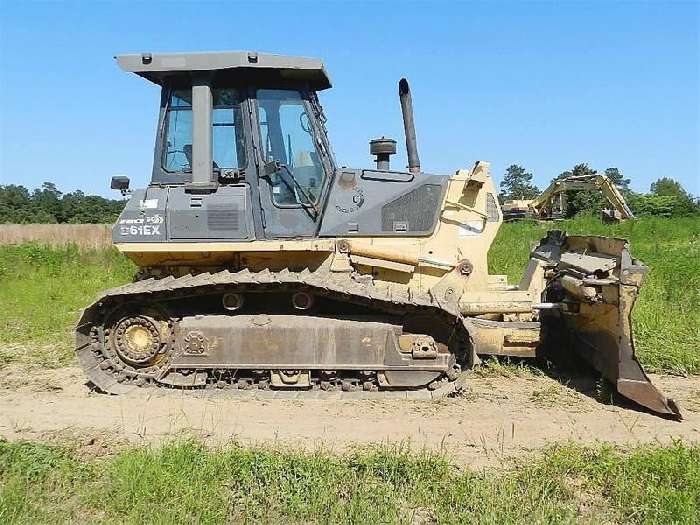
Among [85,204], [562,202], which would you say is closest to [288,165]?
[562,202]

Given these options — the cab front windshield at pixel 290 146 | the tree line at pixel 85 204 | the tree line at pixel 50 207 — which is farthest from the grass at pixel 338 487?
the tree line at pixel 50 207

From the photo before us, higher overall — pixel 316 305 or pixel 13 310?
pixel 316 305

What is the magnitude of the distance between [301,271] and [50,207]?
60123mm

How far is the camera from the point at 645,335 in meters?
8.40

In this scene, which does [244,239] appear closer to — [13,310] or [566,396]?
[566,396]

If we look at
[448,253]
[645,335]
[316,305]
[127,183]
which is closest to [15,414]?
[127,183]

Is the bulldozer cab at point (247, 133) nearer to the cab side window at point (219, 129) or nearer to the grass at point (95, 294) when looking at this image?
the cab side window at point (219, 129)

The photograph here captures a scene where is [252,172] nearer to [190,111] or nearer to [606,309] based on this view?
[190,111]

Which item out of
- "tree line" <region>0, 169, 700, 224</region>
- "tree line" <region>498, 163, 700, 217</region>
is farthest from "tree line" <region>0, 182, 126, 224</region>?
"tree line" <region>498, 163, 700, 217</region>

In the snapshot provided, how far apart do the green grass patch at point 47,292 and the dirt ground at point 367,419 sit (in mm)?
2167

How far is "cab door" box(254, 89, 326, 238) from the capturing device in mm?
6875

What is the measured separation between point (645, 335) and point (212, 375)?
17.9ft

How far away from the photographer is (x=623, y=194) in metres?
31.2

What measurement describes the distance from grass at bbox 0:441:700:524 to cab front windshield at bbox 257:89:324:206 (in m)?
3.08
